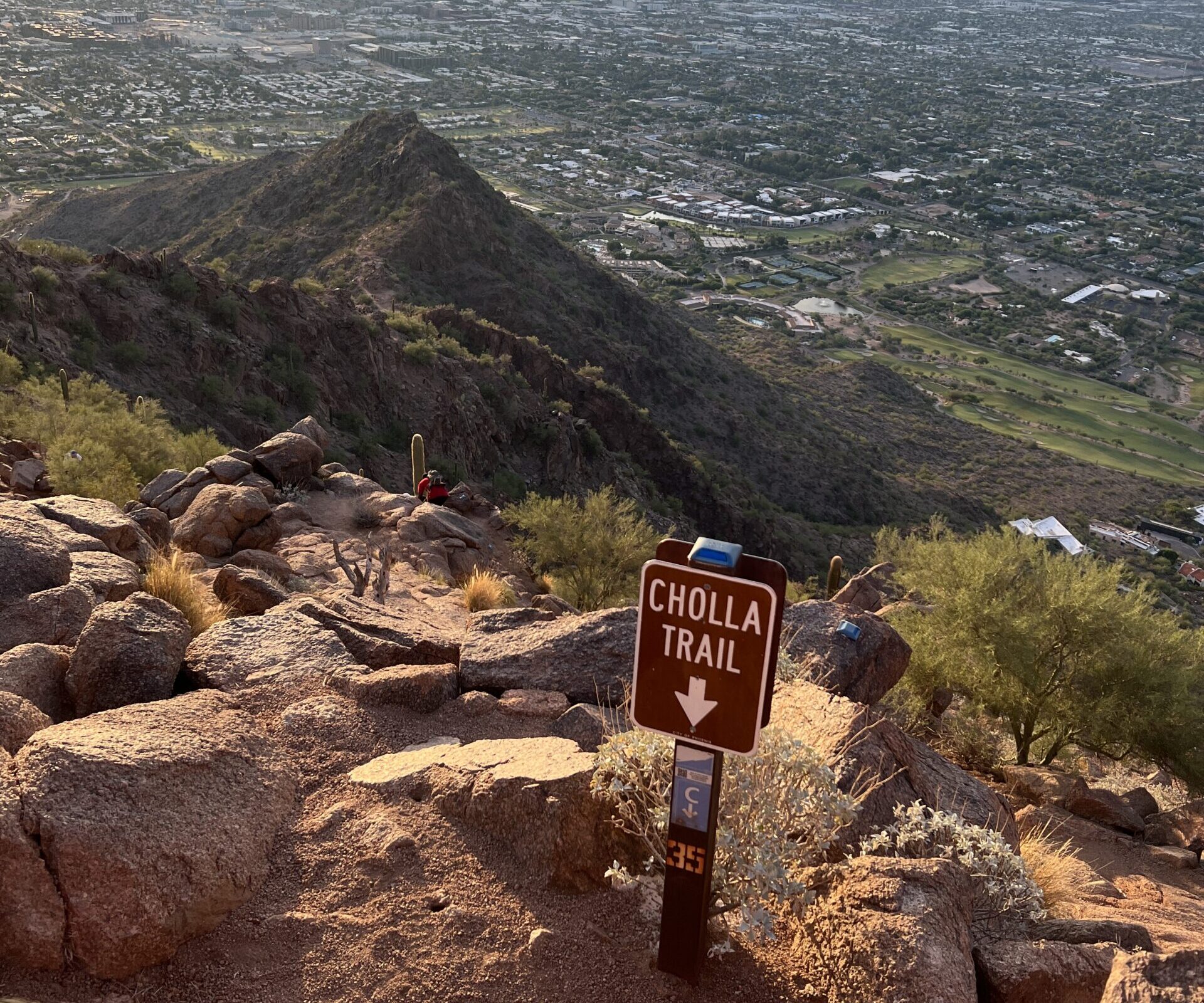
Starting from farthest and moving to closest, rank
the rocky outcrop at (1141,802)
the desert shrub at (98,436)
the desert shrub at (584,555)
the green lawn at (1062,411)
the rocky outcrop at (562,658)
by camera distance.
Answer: the green lawn at (1062,411), the desert shrub at (584,555), the desert shrub at (98,436), the rocky outcrop at (1141,802), the rocky outcrop at (562,658)

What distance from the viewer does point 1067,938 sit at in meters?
5.25

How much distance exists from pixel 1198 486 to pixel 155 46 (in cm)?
14796

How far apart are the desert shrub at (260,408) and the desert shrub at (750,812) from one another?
2226 centimetres

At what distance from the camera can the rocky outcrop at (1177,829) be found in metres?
11.1

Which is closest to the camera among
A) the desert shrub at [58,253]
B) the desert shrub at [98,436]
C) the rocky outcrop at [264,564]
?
the rocky outcrop at [264,564]

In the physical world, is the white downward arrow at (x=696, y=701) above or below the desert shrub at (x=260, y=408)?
above

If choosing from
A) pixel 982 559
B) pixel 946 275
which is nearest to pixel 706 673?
pixel 982 559

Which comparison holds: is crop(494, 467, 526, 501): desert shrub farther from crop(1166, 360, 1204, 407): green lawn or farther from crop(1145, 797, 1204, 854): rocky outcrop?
crop(1166, 360, 1204, 407): green lawn

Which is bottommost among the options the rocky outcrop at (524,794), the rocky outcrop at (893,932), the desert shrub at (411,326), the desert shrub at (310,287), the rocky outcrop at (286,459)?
the desert shrub at (411,326)

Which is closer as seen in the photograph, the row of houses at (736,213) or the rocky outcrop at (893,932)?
the rocky outcrop at (893,932)

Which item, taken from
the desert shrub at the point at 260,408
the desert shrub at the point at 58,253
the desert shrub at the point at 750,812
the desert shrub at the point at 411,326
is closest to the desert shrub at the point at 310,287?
the desert shrub at the point at 411,326

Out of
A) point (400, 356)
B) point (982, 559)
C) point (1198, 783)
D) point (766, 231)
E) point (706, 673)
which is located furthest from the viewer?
point (766, 231)

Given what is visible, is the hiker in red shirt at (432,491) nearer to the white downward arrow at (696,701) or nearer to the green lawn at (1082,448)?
the white downward arrow at (696,701)

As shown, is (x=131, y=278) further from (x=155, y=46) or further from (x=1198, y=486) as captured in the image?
(x=155, y=46)
